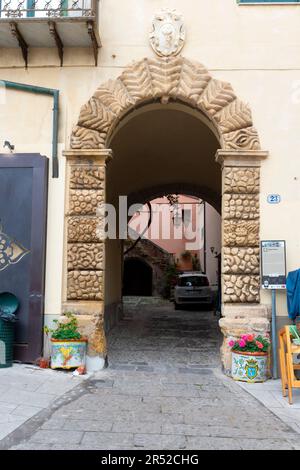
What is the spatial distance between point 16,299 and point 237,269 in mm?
3284

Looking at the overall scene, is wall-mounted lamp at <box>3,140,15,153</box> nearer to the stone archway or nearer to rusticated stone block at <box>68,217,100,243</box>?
the stone archway

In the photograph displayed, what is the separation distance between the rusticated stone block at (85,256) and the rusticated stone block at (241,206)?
1.98 metres

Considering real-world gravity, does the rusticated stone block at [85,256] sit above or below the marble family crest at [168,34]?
below

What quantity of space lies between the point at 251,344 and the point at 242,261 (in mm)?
1184

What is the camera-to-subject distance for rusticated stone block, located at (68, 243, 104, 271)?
20.7 feet

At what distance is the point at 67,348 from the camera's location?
592 centimetres

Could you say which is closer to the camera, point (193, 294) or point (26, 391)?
point (26, 391)

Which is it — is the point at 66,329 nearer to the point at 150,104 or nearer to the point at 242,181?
the point at 242,181

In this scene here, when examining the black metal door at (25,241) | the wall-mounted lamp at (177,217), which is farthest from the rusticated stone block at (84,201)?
the wall-mounted lamp at (177,217)

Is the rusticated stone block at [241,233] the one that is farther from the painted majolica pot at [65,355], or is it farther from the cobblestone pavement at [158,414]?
the painted majolica pot at [65,355]

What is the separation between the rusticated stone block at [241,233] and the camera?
6.23 meters

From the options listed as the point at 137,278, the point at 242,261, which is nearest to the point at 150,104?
the point at 242,261
